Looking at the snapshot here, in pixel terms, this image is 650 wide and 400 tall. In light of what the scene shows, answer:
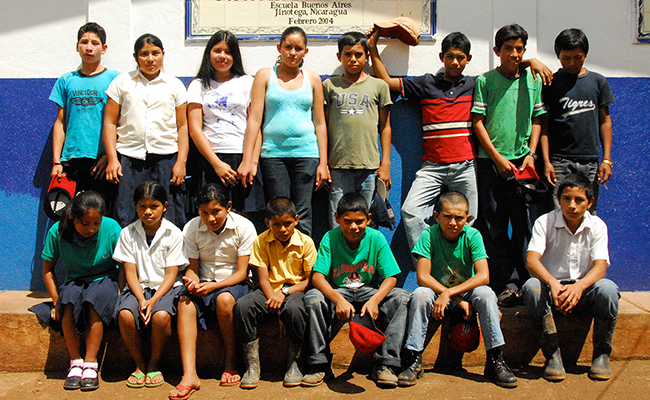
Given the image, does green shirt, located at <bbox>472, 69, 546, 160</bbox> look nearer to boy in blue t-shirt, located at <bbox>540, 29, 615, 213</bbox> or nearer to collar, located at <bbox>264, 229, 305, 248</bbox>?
boy in blue t-shirt, located at <bbox>540, 29, 615, 213</bbox>

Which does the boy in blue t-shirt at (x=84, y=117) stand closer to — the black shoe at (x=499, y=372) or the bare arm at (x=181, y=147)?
the bare arm at (x=181, y=147)

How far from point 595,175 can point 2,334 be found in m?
4.11

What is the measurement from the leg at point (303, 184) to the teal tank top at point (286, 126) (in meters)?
0.06

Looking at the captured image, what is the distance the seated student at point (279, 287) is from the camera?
125 inches

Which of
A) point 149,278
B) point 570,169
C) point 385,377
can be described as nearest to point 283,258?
point 149,278

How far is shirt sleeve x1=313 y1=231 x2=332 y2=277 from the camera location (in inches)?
131

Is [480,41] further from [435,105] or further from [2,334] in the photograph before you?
[2,334]

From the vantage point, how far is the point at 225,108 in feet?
12.6

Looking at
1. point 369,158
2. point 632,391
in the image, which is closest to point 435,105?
point 369,158

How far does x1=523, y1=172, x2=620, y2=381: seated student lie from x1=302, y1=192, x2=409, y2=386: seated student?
0.84 metres

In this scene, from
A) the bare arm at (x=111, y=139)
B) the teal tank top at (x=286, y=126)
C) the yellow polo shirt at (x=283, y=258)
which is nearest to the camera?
the yellow polo shirt at (x=283, y=258)

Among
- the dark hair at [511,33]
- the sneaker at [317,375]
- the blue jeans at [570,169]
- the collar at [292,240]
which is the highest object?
the dark hair at [511,33]

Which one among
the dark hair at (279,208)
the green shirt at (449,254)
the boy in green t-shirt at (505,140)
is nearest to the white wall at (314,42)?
the boy in green t-shirt at (505,140)

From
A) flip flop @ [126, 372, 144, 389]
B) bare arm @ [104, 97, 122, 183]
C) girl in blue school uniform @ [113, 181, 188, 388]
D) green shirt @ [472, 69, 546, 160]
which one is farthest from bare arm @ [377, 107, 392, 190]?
flip flop @ [126, 372, 144, 389]
